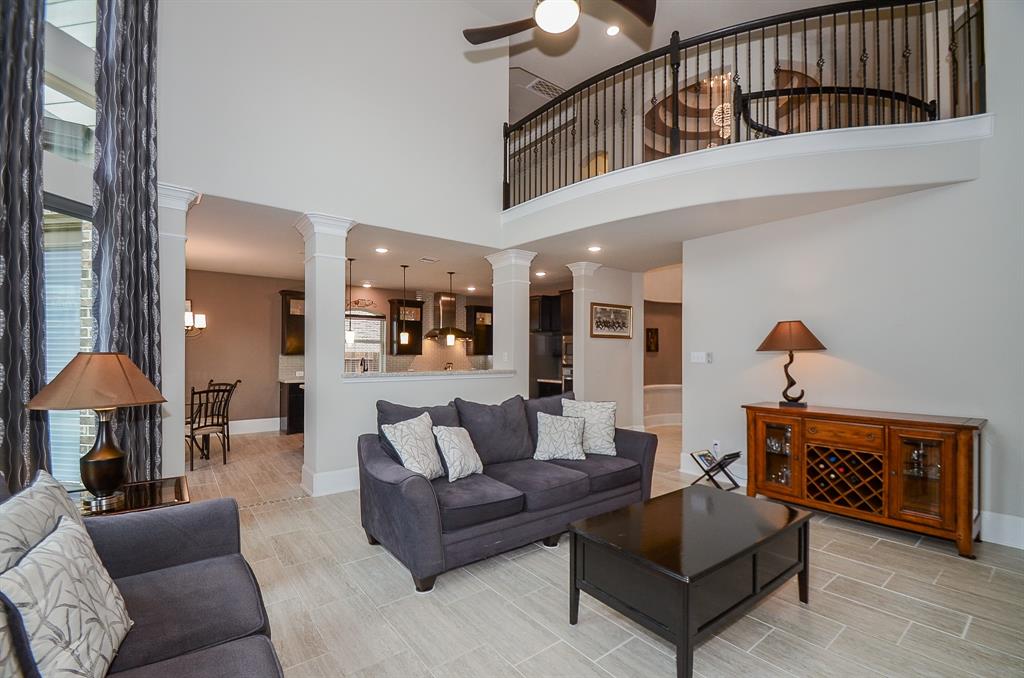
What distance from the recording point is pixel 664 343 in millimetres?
9078

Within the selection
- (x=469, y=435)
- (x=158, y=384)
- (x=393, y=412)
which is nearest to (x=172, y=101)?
(x=158, y=384)

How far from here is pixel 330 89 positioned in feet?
14.8

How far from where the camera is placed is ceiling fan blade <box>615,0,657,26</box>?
3254 millimetres

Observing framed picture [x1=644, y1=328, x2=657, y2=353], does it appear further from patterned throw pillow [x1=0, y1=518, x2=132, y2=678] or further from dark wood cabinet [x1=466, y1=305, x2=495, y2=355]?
patterned throw pillow [x1=0, y1=518, x2=132, y2=678]

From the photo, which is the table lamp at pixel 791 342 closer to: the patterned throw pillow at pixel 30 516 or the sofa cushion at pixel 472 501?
the sofa cushion at pixel 472 501

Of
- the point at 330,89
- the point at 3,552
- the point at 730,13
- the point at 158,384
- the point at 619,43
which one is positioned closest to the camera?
the point at 3,552

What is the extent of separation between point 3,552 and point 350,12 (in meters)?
5.09

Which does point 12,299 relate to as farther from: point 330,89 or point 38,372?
point 330,89

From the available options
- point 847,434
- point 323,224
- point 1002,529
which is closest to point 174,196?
point 323,224

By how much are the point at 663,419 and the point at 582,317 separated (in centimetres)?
312

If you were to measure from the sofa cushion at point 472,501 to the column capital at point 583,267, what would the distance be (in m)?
4.19

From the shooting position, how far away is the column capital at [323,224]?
4418 mm

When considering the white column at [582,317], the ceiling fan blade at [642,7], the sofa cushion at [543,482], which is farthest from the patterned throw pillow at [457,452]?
the white column at [582,317]

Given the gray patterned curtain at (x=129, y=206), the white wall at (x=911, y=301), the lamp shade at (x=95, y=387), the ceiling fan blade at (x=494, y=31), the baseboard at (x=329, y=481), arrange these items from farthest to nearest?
the baseboard at (x=329, y=481), the ceiling fan blade at (x=494, y=31), the white wall at (x=911, y=301), the gray patterned curtain at (x=129, y=206), the lamp shade at (x=95, y=387)
